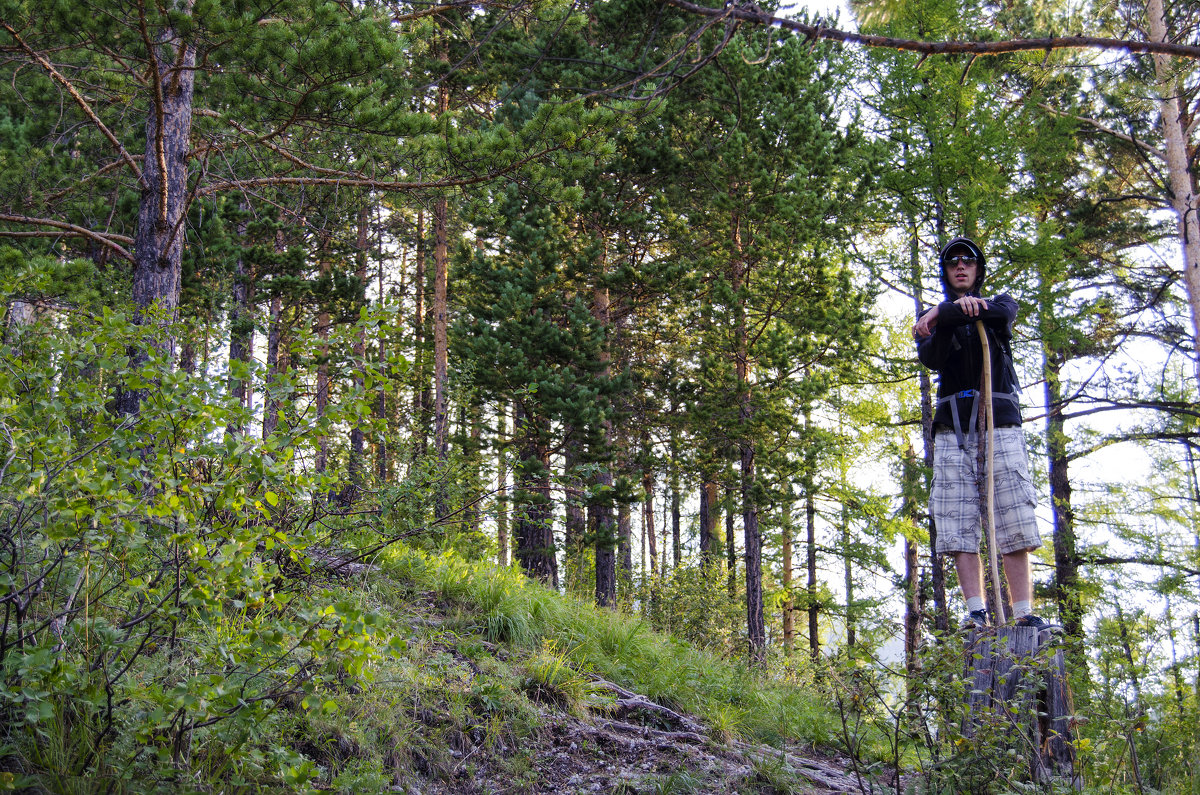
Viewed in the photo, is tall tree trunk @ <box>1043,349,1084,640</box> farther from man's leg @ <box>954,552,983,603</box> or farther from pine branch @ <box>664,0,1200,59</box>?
pine branch @ <box>664,0,1200,59</box>

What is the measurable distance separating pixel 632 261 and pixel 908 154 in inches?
210

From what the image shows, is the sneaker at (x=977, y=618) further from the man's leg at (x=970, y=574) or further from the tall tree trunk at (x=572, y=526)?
the tall tree trunk at (x=572, y=526)

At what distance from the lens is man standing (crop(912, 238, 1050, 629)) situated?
149 inches

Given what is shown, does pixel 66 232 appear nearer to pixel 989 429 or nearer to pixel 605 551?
pixel 989 429

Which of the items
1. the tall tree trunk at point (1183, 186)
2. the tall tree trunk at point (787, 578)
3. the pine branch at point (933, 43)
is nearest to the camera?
the pine branch at point (933, 43)

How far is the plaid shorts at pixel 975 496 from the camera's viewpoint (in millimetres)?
3811

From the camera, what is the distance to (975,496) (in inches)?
157

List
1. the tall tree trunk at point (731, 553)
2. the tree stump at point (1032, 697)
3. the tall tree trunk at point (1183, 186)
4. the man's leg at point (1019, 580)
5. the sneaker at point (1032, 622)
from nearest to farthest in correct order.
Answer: the tree stump at point (1032, 697)
the sneaker at point (1032, 622)
the man's leg at point (1019, 580)
the tall tree trunk at point (1183, 186)
the tall tree trunk at point (731, 553)

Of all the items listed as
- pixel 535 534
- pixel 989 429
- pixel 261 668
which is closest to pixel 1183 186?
pixel 989 429

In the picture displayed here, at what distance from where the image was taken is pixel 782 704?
5734mm

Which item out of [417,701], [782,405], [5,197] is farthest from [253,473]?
[782,405]

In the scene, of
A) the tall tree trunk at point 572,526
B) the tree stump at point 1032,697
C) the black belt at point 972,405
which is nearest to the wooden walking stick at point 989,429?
the black belt at point 972,405

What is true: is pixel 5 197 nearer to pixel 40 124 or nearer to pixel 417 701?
pixel 40 124

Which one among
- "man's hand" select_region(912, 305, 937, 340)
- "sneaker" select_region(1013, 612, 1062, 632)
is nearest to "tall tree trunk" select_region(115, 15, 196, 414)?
"man's hand" select_region(912, 305, 937, 340)
